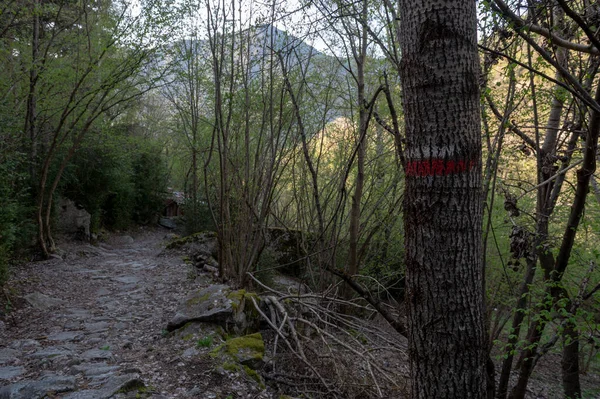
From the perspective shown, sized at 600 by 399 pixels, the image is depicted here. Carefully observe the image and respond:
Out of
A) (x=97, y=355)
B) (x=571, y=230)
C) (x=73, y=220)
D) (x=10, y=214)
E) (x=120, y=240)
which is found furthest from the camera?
(x=120, y=240)

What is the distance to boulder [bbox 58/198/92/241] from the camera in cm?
1052

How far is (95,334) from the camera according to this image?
175 inches

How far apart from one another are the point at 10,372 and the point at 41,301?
2384 millimetres

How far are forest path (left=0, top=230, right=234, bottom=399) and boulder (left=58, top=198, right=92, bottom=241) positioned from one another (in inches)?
85.8

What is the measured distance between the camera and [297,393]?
11.9ft

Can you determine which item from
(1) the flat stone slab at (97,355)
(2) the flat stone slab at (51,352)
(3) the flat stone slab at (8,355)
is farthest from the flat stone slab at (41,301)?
(1) the flat stone slab at (97,355)

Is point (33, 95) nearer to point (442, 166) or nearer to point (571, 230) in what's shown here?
point (442, 166)

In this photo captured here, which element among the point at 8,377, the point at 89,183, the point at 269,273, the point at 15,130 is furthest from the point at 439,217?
the point at 89,183

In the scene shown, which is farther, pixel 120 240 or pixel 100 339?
pixel 120 240

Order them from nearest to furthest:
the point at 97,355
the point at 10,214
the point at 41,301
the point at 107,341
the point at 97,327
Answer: the point at 97,355
the point at 107,341
the point at 97,327
the point at 41,301
the point at 10,214

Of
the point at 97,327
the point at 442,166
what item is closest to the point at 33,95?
the point at 97,327

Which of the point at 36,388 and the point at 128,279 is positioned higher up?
the point at 36,388

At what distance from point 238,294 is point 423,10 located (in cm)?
373

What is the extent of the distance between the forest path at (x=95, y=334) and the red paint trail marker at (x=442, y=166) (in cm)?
250
